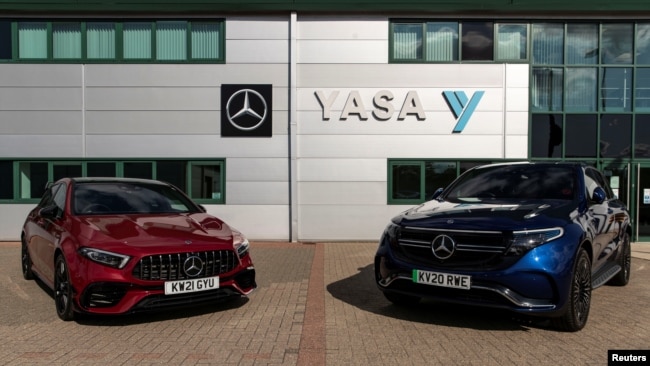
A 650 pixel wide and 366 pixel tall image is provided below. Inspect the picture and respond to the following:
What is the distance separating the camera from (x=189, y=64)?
1169 cm

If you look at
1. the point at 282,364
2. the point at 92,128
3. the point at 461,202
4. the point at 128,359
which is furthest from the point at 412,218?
the point at 92,128

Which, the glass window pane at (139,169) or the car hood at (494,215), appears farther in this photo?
the glass window pane at (139,169)

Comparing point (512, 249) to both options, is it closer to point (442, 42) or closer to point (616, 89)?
point (442, 42)

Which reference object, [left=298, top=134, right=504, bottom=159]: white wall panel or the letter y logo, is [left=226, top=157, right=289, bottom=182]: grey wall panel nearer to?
[left=298, top=134, right=504, bottom=159]: white wall panel

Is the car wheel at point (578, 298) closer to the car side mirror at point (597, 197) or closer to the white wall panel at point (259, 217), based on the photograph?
the car side mirror at point (597, 197)

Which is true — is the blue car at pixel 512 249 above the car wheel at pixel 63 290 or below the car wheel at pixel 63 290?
above

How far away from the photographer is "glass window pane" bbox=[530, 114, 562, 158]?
12.0m

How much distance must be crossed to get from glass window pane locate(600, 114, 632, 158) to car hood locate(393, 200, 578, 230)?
8.27 metres

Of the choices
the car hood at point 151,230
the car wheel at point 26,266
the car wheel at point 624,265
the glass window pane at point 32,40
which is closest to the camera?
the car hood at point 151,230

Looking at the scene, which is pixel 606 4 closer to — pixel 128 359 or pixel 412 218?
pixel 412 218

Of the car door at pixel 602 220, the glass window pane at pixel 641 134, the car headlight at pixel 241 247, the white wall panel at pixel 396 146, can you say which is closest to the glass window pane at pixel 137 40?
the white wall panel at pixel 396 146

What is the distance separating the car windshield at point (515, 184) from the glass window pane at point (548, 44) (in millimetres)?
7153

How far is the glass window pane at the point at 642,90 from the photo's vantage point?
1201 centimetres

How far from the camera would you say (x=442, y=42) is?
11.8 m
